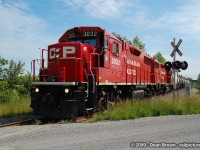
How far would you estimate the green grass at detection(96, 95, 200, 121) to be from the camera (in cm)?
1136

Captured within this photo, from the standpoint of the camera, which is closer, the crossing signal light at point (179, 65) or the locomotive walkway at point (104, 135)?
the locomotive walkway at point (104, 135)

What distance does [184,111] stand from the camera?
12.4 metres

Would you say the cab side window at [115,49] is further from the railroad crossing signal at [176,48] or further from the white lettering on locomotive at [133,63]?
the railroad crossing signal at [176,48]

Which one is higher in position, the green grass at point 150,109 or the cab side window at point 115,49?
the cab side window at point 115,49

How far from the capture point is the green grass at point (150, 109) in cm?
1136

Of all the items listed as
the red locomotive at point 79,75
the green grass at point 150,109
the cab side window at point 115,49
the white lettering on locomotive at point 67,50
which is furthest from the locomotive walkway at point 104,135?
the cab side window at point 115,49

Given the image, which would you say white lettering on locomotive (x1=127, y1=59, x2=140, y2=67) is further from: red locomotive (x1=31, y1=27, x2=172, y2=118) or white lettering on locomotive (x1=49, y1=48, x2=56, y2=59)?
white lettering on locomotive (x1=49, y1=48, x2=56, y2=59)

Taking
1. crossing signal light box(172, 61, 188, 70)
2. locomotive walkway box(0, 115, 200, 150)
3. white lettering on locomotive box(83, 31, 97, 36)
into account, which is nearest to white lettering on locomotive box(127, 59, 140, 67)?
crossing signal light box(172, 61, 188, 70)

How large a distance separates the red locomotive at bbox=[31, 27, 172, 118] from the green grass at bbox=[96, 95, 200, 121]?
2.62ft

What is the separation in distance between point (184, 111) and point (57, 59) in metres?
5.36

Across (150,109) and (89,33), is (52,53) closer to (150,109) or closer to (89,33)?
(89,33)

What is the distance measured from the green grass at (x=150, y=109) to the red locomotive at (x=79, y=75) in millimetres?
799

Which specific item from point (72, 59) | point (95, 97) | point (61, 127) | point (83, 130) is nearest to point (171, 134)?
point (83, 130)

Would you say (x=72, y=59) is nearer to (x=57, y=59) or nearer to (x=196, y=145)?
(x=57, y=59)
